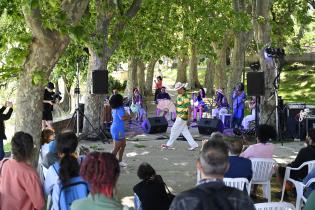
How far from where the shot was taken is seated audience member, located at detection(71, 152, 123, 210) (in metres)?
3.10

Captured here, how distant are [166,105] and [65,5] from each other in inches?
441

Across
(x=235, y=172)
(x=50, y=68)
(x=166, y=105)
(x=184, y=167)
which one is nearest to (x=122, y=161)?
(x=184, y=167)

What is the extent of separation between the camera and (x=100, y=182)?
3141 millimetres

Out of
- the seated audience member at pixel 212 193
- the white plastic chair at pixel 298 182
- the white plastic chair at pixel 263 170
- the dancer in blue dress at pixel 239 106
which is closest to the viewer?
the seated audience member at pixel 212 193

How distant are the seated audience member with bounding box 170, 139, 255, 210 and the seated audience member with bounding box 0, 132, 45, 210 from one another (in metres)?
1.77

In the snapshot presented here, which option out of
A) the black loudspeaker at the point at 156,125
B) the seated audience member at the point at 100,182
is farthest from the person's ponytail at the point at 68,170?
the black loudspeaker at the point at 156,125

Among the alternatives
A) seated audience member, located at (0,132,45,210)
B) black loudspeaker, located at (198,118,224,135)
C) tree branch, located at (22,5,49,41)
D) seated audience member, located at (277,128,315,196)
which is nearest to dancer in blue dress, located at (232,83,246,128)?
black loudspeaker, located at (198,118,224,135)

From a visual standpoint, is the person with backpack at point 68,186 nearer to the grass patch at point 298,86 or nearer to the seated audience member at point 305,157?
the seated audience member at point 305,157

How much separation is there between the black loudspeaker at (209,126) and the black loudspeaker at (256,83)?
1.97 metres

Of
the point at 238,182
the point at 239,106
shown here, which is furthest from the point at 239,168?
the point at 239,106

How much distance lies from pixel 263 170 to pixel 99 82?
6482 mm

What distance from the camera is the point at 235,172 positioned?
18.9 ft

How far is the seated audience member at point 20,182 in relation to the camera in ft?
13.8

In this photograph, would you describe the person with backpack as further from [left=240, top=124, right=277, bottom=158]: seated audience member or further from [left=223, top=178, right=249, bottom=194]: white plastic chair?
[left=240, top=124, right=277, bottom=158]: seated audience member
